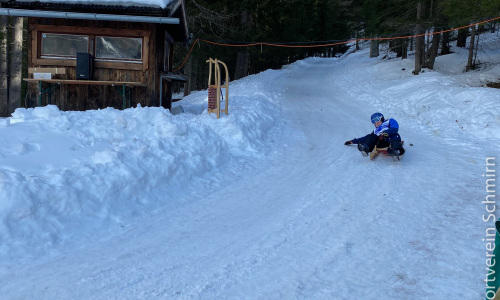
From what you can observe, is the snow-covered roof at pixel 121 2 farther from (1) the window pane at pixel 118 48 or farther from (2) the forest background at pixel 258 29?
(2) the forest background at pixel 258 29

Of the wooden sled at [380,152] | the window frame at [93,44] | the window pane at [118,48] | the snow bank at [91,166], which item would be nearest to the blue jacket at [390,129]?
the wooden sled at [380,152]

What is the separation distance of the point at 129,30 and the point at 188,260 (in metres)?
10.6

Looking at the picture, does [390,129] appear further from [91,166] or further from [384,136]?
[91,166]

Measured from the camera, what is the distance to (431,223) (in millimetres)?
5094

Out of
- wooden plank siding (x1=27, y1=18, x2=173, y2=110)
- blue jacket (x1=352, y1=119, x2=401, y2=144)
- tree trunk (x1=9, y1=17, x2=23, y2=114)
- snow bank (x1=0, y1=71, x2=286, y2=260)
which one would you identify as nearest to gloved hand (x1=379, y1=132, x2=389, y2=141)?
blue jacket (x1=352, y1=119, x2=401, y2=144)

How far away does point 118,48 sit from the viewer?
42.1 ft

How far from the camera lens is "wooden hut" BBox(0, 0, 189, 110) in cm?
1203

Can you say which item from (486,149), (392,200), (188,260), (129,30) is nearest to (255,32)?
(129,30)

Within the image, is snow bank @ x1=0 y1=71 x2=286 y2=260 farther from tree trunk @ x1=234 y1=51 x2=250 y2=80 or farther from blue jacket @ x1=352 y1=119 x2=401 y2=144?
tree trunk @ x1=234 y1=51 x2=250 y2=80

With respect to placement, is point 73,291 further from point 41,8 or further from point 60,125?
point 41,8

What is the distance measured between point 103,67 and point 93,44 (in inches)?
32.5

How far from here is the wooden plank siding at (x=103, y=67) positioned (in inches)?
492

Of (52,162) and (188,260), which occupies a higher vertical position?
(52,162)

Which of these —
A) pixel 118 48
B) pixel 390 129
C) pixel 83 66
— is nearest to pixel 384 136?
pixel 390 129
